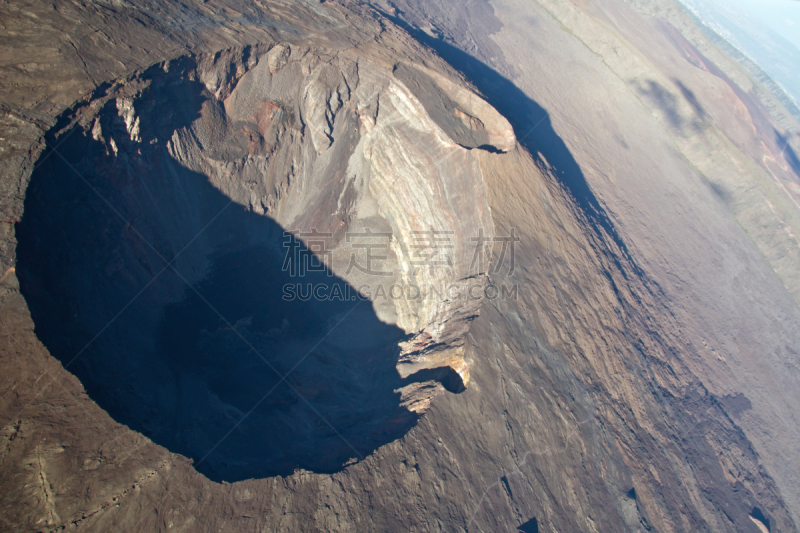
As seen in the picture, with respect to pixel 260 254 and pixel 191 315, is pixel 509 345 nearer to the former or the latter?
pixel 260 254

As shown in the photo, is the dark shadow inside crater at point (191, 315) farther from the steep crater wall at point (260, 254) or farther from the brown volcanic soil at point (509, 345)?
the brown volcanic soil at point (509, 345)

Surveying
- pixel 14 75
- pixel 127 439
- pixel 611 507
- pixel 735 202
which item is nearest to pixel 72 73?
pixel 14 75

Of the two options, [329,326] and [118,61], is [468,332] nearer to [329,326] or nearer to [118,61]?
[329,326]

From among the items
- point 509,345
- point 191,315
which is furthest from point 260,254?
point 509,345

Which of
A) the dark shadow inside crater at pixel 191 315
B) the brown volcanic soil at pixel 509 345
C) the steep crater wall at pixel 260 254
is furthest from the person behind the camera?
the steep crater wall at pixel 260 254

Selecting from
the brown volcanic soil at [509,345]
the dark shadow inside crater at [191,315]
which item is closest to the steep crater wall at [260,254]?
the dark shadow inside crater at [191,315]
